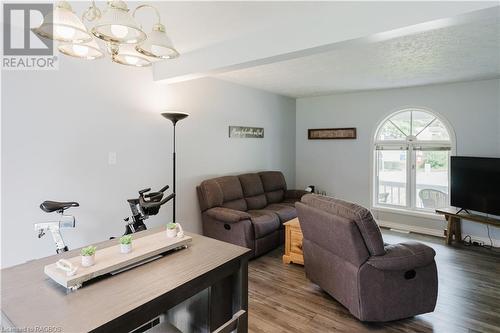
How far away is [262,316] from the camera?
2.52 meters

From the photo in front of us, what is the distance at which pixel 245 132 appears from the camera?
4.96 meters

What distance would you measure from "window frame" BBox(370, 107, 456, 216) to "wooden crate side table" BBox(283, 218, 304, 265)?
2561mm

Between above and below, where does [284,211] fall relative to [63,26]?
below

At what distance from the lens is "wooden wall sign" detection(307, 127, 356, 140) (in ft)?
18.4

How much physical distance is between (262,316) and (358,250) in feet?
3.36

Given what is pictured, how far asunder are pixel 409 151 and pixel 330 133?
4.83 feet

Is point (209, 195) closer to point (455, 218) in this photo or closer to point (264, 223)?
point (264, 223)

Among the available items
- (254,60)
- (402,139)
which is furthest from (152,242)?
(402,139)

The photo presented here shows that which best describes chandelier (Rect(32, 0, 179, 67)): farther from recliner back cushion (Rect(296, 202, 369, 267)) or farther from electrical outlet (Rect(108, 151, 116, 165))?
recliner back cushion (Rect(296, 202, 369, 267))

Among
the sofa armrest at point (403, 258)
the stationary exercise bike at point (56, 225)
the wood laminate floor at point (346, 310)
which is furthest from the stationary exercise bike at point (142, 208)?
the sofa armrest at point (403, 258)

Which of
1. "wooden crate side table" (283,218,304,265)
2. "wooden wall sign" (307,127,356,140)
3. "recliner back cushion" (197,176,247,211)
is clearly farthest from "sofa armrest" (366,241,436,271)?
"wooden wall sign" (307,127,356,140)

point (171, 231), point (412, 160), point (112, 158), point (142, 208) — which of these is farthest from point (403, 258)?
point (412, 160)

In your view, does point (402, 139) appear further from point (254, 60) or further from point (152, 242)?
point (152, 242)

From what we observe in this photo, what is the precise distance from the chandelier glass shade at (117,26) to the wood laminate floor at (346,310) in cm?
227
